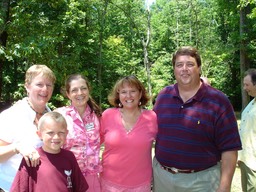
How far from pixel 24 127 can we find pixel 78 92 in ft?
2.14

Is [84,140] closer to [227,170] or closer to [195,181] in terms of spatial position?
[195,181]

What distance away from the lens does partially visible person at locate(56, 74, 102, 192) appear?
9.57 ft

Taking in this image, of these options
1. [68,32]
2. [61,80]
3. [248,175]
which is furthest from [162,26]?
[248,175]

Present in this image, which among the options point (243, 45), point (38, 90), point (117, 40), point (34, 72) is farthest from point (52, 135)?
point (117, 40)

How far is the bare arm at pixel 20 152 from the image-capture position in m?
2.22

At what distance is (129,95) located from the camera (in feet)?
10.2

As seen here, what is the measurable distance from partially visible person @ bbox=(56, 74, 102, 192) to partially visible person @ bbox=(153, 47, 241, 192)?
25.2 inches

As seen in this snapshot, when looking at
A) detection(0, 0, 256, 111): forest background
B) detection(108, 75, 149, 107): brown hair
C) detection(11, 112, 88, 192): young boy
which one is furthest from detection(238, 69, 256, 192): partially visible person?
detection(0, 0, 256, 111): forest background

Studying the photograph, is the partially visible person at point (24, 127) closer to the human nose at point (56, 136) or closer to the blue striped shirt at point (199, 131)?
the human nose at point (56, 136)

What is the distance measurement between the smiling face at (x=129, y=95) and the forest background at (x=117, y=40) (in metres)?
3.65

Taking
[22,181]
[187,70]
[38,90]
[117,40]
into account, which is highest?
[117,40]

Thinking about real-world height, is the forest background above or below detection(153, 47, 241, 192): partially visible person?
above

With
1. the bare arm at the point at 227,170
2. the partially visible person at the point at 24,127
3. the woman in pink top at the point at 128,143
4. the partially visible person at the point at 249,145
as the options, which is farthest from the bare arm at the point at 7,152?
the partially visible person at the point at 249,145

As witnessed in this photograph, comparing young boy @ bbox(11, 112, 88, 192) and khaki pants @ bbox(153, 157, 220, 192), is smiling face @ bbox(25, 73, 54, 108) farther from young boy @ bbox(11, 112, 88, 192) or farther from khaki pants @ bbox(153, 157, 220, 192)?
khaki pants @ bbox(153, 157, 220, 192)
